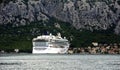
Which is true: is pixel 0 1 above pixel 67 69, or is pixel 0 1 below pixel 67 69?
above

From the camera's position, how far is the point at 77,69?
98.1m

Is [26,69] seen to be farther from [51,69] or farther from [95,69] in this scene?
[95,69]

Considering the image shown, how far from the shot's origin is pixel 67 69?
98750mm

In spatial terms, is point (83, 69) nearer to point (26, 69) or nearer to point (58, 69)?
point (58, 69)

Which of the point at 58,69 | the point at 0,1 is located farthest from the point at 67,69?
the point at 0,1

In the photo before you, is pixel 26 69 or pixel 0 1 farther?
pixel 26 69

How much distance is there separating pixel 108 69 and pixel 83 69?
4622 mm

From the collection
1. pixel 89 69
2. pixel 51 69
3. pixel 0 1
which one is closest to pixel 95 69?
pixel 89 69

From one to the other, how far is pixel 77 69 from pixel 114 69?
679 cm

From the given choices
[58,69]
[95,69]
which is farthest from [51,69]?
[95,69]

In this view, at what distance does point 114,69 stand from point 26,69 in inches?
659

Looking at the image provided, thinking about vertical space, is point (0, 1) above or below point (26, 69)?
above

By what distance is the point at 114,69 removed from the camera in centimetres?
9681

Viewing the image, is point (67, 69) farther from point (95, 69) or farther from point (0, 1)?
point (0, 1)
